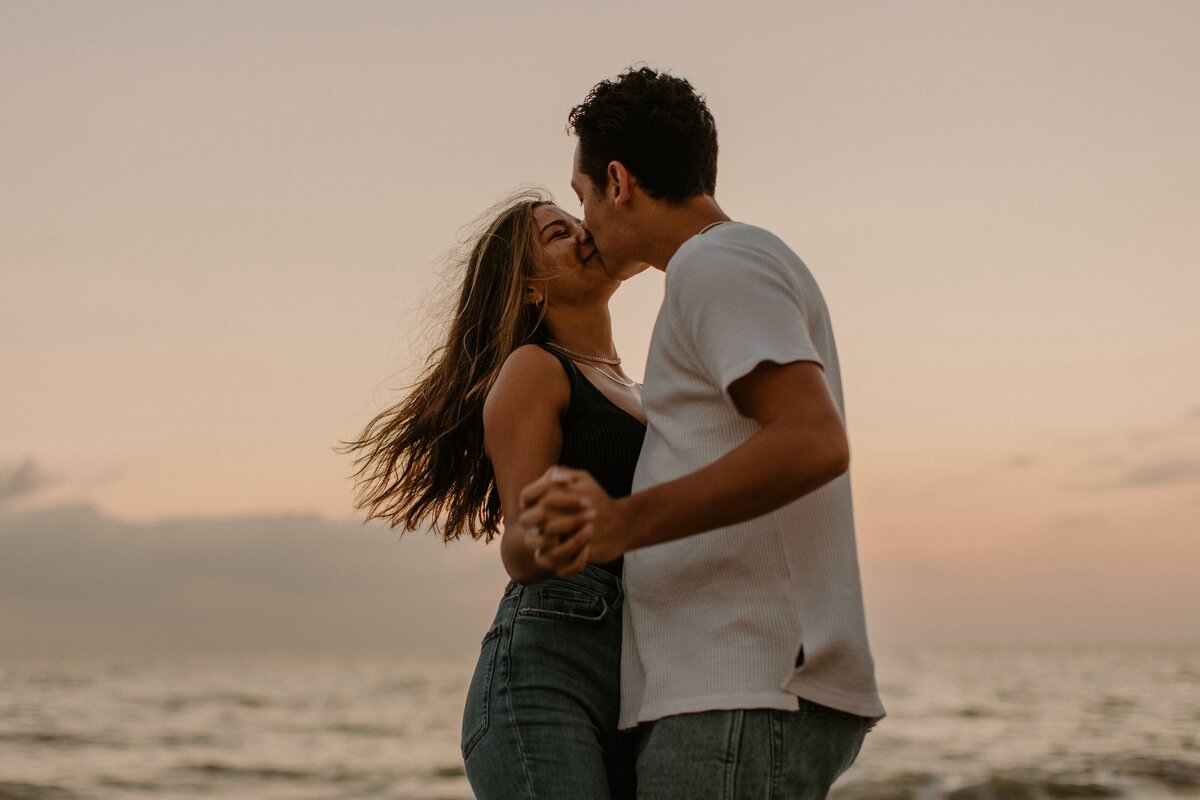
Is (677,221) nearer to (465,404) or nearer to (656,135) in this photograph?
(656,135)

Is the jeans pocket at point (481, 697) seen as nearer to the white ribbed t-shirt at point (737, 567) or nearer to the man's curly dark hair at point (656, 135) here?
the white ribbed t-shirt at point (737, 567)

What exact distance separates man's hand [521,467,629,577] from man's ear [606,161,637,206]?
3.19 ft

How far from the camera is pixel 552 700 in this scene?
8.48 ft

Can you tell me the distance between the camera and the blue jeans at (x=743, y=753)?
2.14 m

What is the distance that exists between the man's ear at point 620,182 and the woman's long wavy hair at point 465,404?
731 millimetres

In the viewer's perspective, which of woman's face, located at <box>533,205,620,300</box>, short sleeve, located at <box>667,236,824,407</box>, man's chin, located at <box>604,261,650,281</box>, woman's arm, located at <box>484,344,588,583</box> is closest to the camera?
short sleeve, located at <box>667,236,824,407</box>

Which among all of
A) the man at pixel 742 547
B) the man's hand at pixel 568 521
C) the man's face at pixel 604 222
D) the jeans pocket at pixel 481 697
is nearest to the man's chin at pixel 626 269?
the man's face at pixel 604 222

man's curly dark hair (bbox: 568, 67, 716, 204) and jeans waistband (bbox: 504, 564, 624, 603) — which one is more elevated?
man's curly dark hair (bbox: 568, 67, 716, 204)

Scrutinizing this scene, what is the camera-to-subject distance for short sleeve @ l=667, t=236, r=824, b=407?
194cm

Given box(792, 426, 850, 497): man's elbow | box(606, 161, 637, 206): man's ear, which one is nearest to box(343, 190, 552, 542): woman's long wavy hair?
box(606, 161, 637, 206): man's ear

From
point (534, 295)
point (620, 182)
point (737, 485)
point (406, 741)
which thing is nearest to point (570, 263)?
point (534, 295)

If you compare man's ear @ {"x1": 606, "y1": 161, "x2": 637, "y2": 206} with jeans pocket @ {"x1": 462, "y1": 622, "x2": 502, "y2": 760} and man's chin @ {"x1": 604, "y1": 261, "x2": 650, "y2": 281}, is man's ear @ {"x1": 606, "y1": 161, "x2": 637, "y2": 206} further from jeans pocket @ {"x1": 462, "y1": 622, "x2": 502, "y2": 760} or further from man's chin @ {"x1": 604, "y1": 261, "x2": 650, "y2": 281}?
jeans pocket @ {"x1": 462, "y1": 622, "x2": 502, "y2": 760}

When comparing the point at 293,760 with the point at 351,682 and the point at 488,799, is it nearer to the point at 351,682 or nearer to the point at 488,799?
the point at 488,799

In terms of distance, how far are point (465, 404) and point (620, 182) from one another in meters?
0.87
